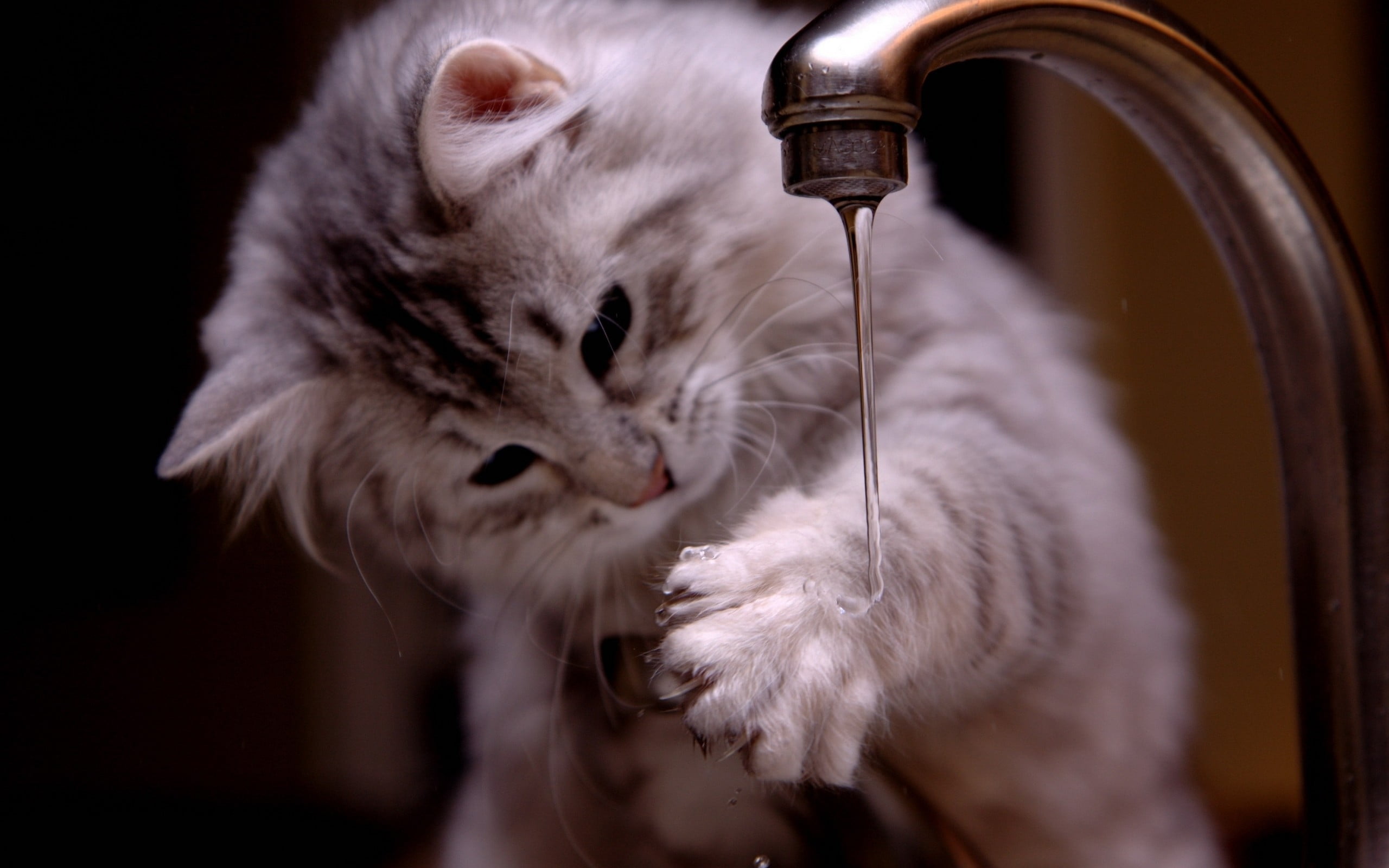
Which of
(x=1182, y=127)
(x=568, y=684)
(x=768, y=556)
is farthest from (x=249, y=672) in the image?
(x=1182, y=127)

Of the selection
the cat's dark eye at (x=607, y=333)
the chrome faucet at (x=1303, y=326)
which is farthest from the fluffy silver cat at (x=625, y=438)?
the chrome faucet at (x=1303, y=326)

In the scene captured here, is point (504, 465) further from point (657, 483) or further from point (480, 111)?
point (480, 111)

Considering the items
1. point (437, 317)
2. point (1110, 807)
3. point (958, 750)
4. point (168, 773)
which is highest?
point (437, 317)

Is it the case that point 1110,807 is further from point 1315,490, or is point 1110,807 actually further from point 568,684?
point 568,684

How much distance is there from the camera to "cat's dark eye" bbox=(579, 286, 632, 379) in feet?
2.12

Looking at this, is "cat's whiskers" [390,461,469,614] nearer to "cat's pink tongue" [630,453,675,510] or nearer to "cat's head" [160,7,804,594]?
"cat's head" [160,7,804,594]

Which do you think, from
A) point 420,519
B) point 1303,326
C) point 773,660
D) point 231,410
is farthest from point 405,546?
point 1303,326

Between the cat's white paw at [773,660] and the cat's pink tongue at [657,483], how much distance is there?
0.11 meters

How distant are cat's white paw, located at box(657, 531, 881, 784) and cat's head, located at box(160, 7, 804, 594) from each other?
0.13 m

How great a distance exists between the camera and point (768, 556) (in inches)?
22.5

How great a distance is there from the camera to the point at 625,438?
66 centimetres

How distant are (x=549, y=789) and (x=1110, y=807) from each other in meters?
0.50

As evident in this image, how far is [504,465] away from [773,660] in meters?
0.25

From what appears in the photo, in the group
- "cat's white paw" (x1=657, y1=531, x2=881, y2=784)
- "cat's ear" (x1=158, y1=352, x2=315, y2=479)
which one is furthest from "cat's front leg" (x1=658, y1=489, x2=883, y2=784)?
"cat's ear" (x1=158, y1=352, x2=315, y2=479)
